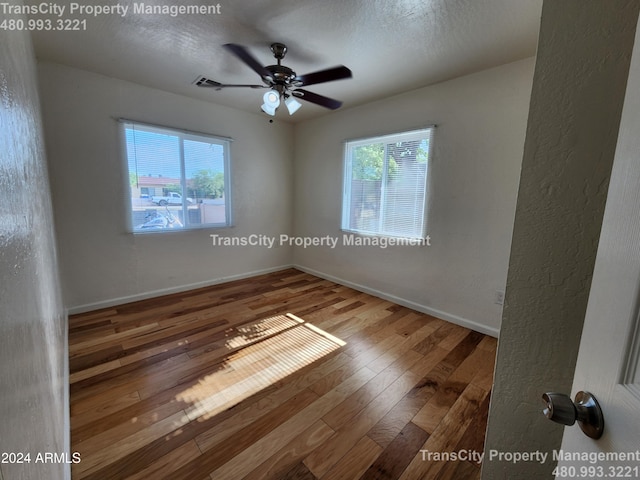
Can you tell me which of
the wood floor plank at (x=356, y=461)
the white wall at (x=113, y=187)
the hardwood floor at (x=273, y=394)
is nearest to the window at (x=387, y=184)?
the hardwood floor at (x=273, y=394)

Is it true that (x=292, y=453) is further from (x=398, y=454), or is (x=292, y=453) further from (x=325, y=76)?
(x=325, y=76)

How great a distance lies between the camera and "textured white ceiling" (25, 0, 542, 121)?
1646 millimetres

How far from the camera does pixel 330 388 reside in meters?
1.76

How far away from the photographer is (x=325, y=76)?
1.91 m

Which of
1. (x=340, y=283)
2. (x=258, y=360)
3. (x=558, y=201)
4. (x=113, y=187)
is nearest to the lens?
(x=558, y=201)

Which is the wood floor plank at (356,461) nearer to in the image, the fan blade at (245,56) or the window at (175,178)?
the fan blade at (245,56)

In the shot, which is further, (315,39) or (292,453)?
(315,39)

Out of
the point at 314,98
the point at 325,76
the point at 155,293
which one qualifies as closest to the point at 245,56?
the point at 325,76

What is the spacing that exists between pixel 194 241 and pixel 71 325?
4.69ft

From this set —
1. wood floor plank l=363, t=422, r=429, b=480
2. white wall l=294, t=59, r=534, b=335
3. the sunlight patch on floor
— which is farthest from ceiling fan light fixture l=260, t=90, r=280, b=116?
wood floor plank l=363, t=422, r=429, b=480

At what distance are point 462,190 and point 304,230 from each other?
2.43 m

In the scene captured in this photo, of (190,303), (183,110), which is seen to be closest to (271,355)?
(190,303)

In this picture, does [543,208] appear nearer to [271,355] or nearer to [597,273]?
[597,273]

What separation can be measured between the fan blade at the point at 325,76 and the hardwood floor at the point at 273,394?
83.4 inches
